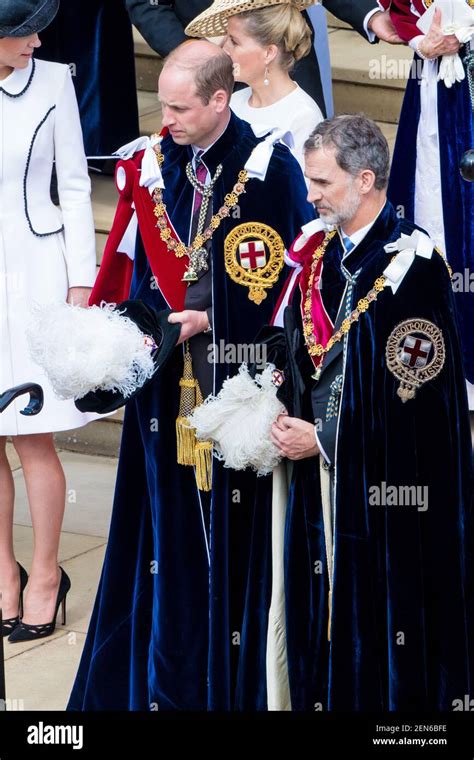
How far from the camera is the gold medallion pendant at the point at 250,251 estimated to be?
5027 mm

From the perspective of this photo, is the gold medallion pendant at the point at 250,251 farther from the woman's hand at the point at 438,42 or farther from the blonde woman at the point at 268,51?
the woman's hand at the point at 438,42

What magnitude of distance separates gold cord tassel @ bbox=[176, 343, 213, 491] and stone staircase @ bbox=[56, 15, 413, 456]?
2.62 m

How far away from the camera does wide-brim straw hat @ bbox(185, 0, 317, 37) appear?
5.82 metres

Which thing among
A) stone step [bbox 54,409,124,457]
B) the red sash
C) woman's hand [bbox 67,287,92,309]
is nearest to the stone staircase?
stone step [bbox 54,409,124,457]

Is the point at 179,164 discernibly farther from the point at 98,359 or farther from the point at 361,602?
the point at 361,602

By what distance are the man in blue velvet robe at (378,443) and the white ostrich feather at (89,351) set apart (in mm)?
456

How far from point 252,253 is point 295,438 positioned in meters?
0.63

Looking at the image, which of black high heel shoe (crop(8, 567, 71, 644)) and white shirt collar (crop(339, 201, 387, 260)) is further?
black high heel shoe (crop(8, 567, 71, 644))

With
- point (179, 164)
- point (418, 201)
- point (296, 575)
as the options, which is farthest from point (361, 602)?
point (418, 201)

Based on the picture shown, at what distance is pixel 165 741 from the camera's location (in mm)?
4996

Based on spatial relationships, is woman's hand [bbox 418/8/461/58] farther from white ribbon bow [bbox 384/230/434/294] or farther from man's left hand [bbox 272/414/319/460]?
man's left hand [bbox 272/414/319/460]

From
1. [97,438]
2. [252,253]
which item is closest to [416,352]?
[252,253]

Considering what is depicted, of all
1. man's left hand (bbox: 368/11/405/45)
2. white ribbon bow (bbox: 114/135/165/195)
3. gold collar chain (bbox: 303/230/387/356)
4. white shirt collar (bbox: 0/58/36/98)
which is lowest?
gold collar chain (bbox: 303/230/387/356)

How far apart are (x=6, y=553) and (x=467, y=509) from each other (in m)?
2.06
